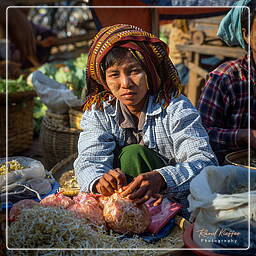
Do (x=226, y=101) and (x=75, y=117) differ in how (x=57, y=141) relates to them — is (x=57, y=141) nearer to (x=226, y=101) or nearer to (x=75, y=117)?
(x=75, y=117)

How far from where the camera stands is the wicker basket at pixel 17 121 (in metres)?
4.76

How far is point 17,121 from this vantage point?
16.0ft

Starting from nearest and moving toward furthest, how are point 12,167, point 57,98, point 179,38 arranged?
point 12,167, point 57,98, point 179,38

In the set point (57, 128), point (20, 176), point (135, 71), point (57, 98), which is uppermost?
point (135, 71)

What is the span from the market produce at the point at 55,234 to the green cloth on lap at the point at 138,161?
481 millimetres

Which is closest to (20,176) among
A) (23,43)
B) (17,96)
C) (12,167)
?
(12,167)

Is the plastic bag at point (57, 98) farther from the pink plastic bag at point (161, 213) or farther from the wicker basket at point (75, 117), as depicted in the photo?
the pink plastic bag at point (161, 213)

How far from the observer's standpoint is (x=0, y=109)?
473cm

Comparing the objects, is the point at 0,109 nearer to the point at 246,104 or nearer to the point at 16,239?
the point at 246,104

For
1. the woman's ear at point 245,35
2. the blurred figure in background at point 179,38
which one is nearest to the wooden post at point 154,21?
the woman's ear at point 245,35

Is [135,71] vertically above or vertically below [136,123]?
above

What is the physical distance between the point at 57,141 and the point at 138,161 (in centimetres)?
175

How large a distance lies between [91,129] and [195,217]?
89 cm

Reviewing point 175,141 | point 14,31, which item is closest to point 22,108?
point 175,141
